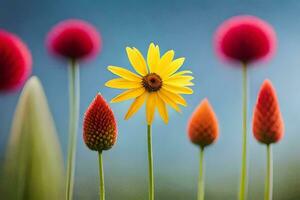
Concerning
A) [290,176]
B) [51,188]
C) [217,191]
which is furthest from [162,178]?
[51,188]

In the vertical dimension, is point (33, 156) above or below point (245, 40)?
below

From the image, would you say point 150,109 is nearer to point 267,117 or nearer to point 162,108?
point 162,108

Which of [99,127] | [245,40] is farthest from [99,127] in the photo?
[245,40]

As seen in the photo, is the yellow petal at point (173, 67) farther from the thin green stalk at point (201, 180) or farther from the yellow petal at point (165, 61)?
the thin green stalk at point (201, 180)

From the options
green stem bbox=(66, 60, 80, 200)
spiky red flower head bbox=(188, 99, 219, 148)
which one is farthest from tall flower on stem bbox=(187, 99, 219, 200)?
green stem bbox=(66, 60, 80, 200)

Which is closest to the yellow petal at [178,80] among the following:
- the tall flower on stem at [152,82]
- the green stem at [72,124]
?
the tall flower on stem at [152,82]

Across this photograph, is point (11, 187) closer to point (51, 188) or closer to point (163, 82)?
point (51, 188)

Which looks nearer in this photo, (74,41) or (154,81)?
(154,81)

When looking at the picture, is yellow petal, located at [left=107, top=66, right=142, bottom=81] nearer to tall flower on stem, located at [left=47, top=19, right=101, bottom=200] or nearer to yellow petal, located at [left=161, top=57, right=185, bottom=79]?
yellow petal, located at [left=161, top=57, right=185, bottom=79]

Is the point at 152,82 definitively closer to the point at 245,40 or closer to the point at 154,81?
the point at 154,81
